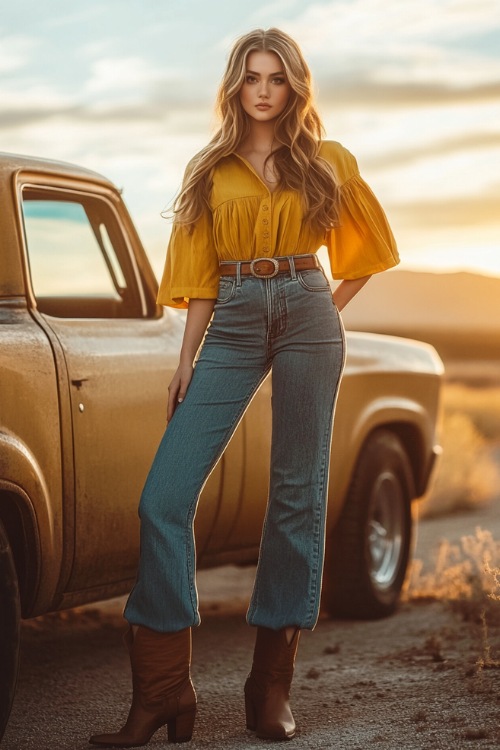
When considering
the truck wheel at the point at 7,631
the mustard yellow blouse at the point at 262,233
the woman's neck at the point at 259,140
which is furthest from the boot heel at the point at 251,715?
the woman's neck at the point at 259,140

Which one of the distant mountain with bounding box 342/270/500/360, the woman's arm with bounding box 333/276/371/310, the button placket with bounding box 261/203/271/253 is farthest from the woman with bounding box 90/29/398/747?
the distant mountain with bounding box 342/270/500/360

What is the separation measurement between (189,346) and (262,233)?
16.4 inches

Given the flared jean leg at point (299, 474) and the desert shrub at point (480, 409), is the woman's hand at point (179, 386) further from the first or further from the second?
the desert shrub at point (480, 409)

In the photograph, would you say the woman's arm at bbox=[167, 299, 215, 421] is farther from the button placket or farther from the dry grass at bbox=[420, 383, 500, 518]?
the dry grass at bbox=[420, 383, 500, 518]

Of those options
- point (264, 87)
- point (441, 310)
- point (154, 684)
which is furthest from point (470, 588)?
point (441, 310)

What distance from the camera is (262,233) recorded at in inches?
156

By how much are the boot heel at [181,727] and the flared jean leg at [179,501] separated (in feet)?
0.97

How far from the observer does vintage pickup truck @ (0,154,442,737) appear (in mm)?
4174

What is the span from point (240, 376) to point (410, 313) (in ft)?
459

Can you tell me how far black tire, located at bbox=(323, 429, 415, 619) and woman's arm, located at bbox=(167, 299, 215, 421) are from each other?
230cm

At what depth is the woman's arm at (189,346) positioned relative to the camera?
13.1 ft

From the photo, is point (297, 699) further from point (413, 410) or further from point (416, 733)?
point (413, 410)

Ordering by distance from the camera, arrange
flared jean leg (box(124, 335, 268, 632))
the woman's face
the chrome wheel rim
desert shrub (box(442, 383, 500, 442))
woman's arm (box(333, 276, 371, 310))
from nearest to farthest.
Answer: flared jean leg (box(124, 335, 268, 632)) < the woman's face < woman's arm (box(333, 276, 371, 310)) < the chrome wheel rim < desert shrub (box(442, 383, 500, 442))

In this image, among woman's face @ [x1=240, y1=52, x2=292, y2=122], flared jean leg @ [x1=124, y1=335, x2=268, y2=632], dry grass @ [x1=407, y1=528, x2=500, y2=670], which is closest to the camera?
flared jean leg @ [x1=124, y1=335, x2=268, y2=632]
